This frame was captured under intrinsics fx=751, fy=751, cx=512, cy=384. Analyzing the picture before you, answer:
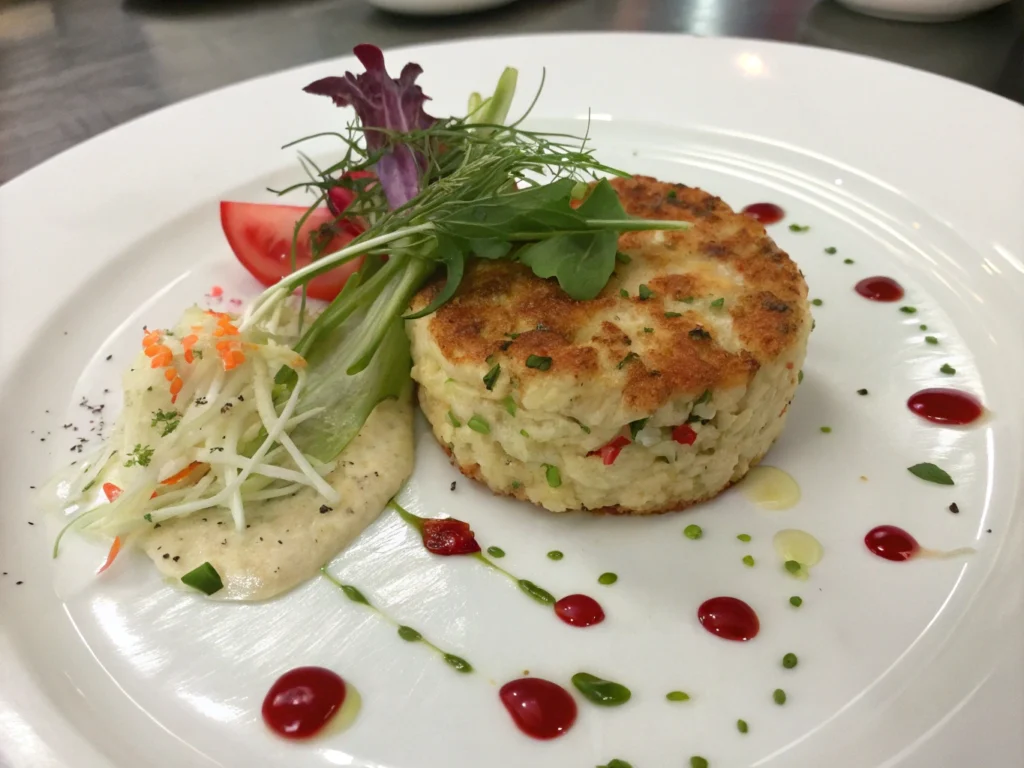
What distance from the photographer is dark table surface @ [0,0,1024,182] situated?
557 cm

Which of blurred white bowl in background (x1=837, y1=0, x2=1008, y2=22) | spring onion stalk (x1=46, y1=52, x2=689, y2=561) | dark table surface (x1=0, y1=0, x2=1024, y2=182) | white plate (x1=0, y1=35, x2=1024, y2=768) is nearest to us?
white plate (x1=0, y1=35, x2=1024, y2=768)

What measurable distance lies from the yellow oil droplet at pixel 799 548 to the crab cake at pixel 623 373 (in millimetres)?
256

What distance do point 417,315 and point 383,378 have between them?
1.19 ft

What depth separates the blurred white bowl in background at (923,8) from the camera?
5.41 meters

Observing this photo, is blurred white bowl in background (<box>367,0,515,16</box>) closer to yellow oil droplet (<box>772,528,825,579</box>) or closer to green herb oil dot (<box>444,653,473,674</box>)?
yellow oil droplet (<box>772,528,825,579</box>)

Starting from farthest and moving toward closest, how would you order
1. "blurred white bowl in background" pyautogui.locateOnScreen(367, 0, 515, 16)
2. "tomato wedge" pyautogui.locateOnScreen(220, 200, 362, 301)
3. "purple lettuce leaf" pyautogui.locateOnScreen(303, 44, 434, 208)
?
"blurred white bowl in background" pyautogui.locateOnScreen(367, 0, 515, 16), "tomato wedge" pyautogui.locateOnScreen(220, 200, 362, 301), "purple lettuce leaf" pyautogui.locateOnScreen(303, 44, 434, 208)

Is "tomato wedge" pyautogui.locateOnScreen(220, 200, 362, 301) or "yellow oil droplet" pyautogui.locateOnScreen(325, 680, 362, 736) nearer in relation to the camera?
"yellow oil droplet" pyautogui.locateOnScreen(325, 680, 362, 736)

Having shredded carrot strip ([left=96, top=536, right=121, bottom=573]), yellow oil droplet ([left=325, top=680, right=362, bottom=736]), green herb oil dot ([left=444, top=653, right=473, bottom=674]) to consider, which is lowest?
yellow oil droplet ([left=325, top=680, right=362, bottom=736])

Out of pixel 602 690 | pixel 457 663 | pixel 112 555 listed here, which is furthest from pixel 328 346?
pixel 602 690

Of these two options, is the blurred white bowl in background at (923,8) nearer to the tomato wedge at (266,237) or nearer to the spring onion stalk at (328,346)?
the spring onion stalk at (328,346)

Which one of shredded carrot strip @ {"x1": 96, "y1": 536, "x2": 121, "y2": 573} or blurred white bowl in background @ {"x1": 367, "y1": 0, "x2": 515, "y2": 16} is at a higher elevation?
blurred white bowl in background @ {"x1": 367, "y1": 0, "x2": 515, "y2": 16}

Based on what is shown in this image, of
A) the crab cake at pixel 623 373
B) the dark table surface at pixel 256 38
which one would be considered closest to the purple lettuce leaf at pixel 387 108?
the crab cake at pixel 623 373

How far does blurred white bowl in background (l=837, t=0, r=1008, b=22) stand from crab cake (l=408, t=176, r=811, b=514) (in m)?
4.05

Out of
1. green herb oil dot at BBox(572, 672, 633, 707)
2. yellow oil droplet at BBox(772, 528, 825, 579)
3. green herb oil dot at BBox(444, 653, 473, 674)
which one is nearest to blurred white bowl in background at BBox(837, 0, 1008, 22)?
yellow oil droplet at BBox(772, 528, 825, 579)
